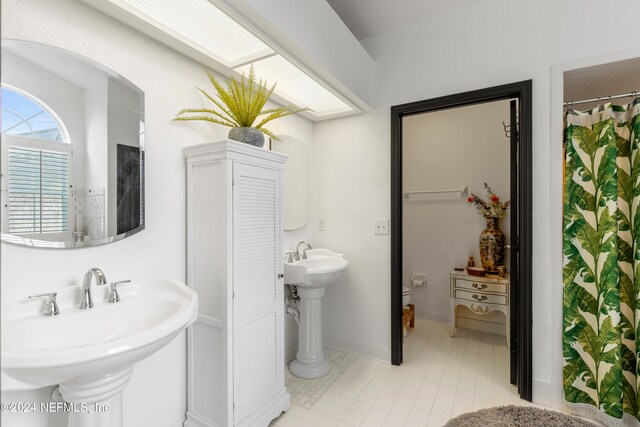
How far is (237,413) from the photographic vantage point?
153 cm

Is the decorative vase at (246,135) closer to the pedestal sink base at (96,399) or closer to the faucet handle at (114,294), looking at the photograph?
the faucet handle at (114,294)

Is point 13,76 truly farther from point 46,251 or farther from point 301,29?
point 301,29

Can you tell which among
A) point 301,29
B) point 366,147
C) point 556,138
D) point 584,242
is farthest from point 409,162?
point 301,29

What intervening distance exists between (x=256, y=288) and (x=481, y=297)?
7.24 feet

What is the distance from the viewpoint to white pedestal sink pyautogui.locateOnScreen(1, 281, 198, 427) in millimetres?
799

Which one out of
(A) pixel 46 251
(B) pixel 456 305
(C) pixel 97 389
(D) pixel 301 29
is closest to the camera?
(C) pixel 97 389

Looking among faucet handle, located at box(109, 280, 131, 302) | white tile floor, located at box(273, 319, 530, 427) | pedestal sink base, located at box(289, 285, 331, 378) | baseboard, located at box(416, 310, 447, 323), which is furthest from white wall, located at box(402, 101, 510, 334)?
faucet handle, located at box(109, 280, 131, 302)

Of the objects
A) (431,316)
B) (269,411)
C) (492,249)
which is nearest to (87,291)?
(269,411)

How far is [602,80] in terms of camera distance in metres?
1.93

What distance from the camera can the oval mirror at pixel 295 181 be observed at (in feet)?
8.03

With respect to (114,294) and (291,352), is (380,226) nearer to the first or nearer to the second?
(291,352)

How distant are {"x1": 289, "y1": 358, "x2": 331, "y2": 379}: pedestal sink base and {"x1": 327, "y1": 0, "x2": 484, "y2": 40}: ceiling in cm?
266

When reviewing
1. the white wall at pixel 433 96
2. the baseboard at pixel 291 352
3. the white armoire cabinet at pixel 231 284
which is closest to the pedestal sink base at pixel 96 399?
the white armoire cabinet at pixel 231 284

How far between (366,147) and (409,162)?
1237mm
